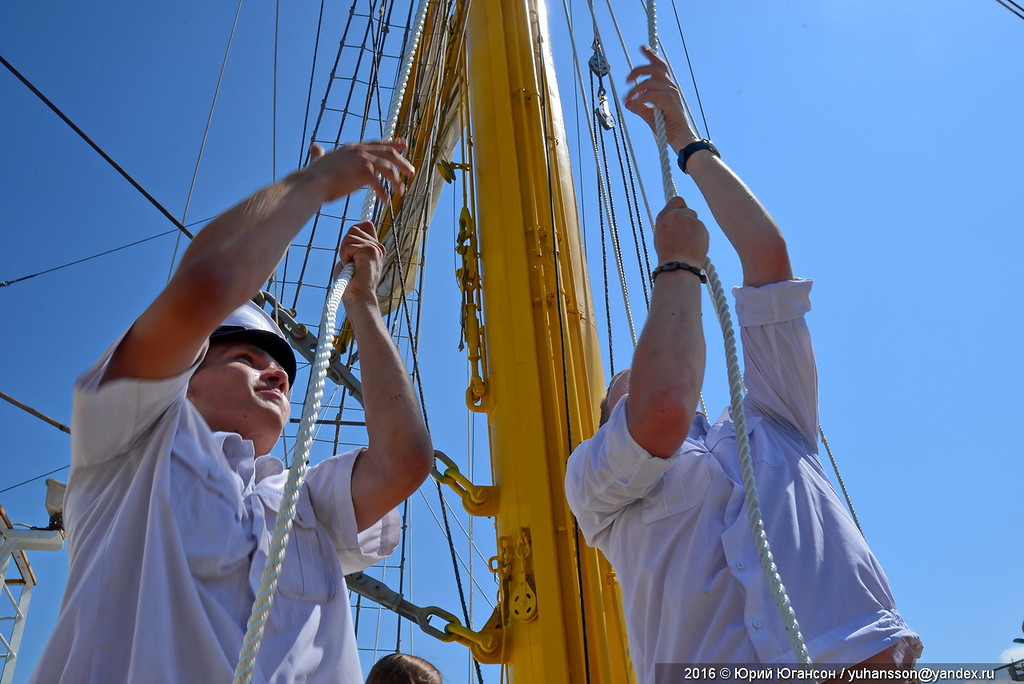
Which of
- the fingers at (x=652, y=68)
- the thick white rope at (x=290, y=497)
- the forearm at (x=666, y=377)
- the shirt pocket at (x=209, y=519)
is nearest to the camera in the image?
the thick white rope at (x=290, y=497)

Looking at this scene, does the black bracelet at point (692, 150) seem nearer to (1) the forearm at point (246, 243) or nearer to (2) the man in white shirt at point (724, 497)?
(2) the man in white shirt at point (724, 497)

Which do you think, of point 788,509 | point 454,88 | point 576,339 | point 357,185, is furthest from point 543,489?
point 454,88

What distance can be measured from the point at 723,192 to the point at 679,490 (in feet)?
2.15

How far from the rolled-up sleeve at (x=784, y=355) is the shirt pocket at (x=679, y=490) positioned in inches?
8.0

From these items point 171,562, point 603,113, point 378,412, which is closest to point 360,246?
point 378,412

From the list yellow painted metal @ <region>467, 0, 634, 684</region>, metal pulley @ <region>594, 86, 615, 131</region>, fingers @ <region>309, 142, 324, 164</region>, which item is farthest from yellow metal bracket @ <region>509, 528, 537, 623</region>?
metal pulley @ <region>594, 86, 615, 131</region>

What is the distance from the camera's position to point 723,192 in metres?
1.78

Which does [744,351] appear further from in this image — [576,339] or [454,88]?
[454,88]

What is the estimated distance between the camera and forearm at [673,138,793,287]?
65.5 inches

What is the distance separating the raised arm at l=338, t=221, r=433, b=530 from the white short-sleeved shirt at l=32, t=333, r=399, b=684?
0.43 ft

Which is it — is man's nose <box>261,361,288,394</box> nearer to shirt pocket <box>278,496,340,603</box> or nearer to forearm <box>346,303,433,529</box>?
forearm <box>346,303,433,529</box>

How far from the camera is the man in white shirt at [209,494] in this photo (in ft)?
3.67

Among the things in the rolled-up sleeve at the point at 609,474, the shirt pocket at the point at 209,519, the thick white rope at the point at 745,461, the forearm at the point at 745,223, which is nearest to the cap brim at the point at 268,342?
the shirt pocket at the point at 209,519

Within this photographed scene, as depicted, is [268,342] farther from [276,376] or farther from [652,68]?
[652,68]
